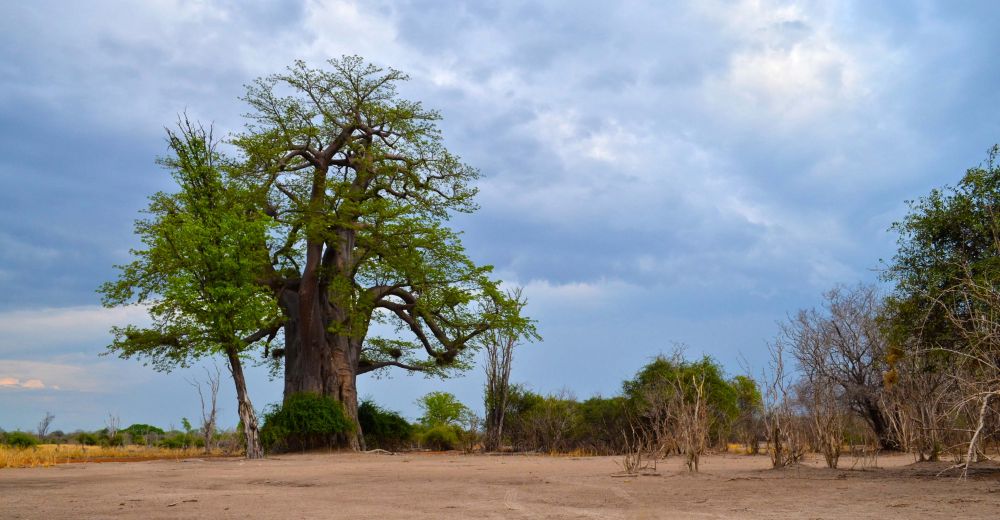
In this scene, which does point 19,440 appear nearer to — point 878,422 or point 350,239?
point 350,239

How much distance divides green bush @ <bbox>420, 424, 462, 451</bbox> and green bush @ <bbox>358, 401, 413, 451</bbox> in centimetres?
254

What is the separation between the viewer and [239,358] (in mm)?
24109

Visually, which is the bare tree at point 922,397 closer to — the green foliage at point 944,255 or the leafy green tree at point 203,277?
the green foliage at point 944,255

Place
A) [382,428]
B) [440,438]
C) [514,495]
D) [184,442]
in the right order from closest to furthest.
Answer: [514,495]
[382,428]
[440,438]
[184,442]

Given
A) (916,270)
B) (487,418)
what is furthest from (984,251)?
(487,418)

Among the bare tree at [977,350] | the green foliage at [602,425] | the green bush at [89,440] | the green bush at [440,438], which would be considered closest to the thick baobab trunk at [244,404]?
the green foliage at [602,425]

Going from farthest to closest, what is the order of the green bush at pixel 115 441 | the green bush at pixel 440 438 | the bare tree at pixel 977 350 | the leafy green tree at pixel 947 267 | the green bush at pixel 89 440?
the green bush at pixel 89 440 < the green bush at pixel 115 441 < the green bush at pixel 440 438 < the leafy green tree at pixel 947 267 < the bare tree at pixel 977 350

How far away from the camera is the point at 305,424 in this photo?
26.6 metres

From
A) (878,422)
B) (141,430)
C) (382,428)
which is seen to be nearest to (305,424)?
(382,428)

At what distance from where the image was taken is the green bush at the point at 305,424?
2659 cm

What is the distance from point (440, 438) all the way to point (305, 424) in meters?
10.5

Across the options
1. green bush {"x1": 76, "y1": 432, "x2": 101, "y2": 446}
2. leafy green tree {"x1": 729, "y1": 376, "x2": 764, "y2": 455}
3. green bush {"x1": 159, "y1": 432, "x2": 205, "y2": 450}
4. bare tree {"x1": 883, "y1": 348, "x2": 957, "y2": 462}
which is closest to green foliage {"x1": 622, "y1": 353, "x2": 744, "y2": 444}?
leafy green tree {"x1": 729, "y1": 376, "x2": 764, "y2": 455}

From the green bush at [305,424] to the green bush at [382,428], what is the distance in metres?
4.51

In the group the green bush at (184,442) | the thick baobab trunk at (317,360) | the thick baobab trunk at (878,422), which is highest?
the thick baobab trunk at (317,360)
